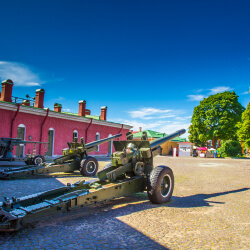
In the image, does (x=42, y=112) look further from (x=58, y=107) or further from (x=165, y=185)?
(x=165, y=185)

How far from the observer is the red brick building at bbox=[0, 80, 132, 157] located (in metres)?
17.9

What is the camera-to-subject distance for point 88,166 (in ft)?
33.5

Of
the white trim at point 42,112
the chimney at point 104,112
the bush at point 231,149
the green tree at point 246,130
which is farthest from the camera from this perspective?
the bush at point 231,149

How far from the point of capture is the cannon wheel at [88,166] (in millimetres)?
9945

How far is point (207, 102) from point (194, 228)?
40.2 m

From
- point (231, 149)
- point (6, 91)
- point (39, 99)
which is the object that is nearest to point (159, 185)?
point (6, 91)

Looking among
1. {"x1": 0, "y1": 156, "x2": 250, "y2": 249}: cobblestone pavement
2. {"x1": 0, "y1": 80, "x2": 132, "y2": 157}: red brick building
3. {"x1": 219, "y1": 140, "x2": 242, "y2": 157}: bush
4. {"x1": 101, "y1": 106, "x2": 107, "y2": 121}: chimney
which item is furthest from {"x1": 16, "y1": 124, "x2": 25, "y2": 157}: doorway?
{"x1": 219, "y1": 140, "x2": 242, "y2": 157}: bush

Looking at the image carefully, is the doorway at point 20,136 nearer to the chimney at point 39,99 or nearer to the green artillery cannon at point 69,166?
the chimney at point 39,99

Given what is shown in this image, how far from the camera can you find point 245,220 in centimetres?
466

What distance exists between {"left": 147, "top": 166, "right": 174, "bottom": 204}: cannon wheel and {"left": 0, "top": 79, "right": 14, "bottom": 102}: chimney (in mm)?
17521

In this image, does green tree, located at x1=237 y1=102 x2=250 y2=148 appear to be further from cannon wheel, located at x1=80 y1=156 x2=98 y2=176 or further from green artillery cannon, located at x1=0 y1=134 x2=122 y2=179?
cannon wheel, located at x1=80 y1=156 x2=98 y2=176

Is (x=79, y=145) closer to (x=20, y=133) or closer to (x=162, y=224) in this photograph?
(x=162, y=224)

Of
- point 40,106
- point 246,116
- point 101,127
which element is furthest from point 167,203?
point 246,116

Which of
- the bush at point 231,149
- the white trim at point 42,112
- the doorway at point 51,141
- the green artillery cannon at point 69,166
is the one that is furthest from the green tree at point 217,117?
the green artillery cannon at point 69,166
